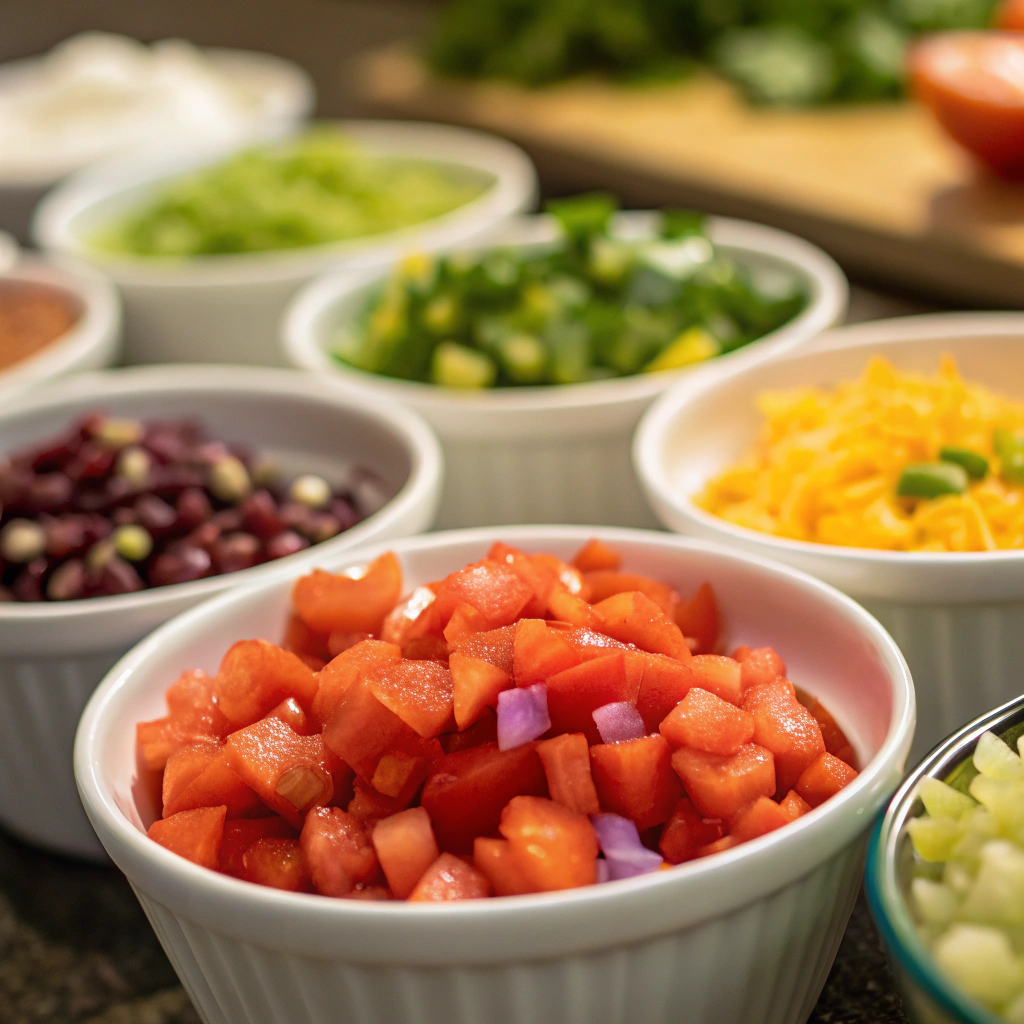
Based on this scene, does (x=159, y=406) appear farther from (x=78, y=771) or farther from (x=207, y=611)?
(x=78, y=771)

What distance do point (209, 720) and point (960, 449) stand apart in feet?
2.59

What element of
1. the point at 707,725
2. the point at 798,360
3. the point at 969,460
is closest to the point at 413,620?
the point at 707,725

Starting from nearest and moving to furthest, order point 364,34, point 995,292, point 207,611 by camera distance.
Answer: point 207,611 < point 995,292 < point 364,34

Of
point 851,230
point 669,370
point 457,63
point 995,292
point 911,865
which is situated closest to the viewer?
point 911,865

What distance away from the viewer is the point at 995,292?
6.93 ft

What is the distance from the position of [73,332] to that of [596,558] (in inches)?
47.0

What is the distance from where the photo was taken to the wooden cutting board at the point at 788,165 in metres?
2.20

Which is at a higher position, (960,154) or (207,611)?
(960,154)

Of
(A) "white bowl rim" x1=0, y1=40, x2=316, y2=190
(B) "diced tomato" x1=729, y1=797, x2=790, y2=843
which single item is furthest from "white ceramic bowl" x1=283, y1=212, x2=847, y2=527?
(A) "white bowl rim" x1=0, y1=40, x2=316, y2=190

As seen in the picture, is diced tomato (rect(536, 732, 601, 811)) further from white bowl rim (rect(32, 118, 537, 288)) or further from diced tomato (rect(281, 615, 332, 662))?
white bowl rim (rect(32, 118, 537, 288))

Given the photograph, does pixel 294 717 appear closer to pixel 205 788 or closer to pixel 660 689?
pixel 205 788

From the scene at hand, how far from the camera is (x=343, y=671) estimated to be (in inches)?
40.9

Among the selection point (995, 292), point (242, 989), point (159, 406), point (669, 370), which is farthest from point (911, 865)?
point (995, 292)

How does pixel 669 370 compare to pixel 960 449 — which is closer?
pixel 960 449
